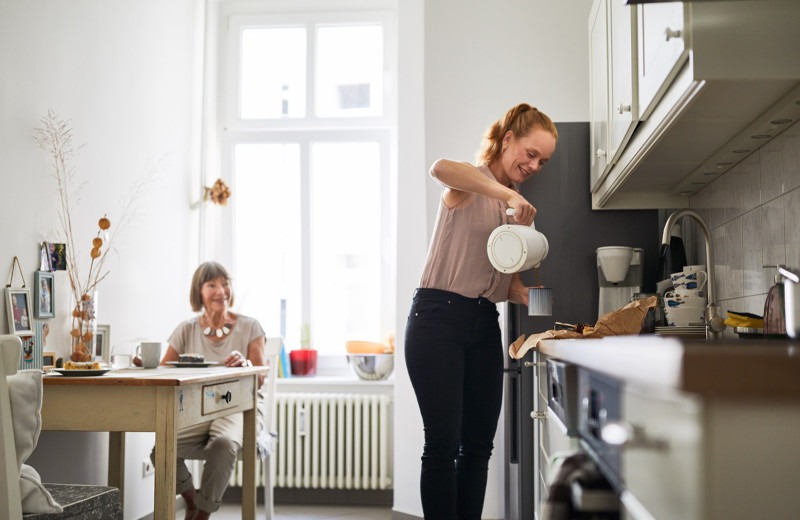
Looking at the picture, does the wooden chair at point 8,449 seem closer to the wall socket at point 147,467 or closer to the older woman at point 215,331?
the older woman at point 215,331

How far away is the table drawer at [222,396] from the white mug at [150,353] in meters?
0.31

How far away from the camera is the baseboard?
395 cm

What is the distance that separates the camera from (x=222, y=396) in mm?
2580

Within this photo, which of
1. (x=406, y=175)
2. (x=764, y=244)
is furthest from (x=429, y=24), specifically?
(x=764, y=244)

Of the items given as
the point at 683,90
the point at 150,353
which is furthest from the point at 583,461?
the point at 150,353

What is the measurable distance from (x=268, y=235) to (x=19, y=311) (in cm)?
194

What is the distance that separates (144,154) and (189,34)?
914mm

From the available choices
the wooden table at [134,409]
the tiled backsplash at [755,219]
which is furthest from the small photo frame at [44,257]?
the tiled backsplash at [755,219]

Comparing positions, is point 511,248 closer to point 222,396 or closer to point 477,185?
point 477,185

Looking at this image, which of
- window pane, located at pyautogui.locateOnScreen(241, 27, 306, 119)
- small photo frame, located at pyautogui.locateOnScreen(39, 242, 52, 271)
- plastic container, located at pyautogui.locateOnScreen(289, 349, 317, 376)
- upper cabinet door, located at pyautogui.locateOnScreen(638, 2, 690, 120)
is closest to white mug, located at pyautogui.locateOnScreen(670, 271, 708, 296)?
upper cabinet door, located at pyautogui.locateOnScreen(638, 2, 690, 120)

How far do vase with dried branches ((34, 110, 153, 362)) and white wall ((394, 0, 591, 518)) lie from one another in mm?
1327

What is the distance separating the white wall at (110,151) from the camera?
2543mm

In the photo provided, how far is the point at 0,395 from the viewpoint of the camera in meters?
1.54

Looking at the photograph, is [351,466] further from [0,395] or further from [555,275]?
[0,395]
